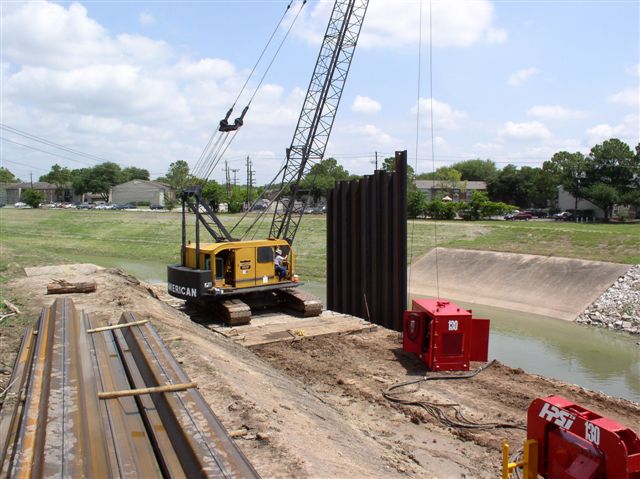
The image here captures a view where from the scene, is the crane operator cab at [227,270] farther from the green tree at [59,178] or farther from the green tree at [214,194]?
the green tree at [59,178]

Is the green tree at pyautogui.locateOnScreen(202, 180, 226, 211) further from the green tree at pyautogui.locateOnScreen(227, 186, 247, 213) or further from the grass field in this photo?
the grass field

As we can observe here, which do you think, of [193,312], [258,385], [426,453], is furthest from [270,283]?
[426,453]

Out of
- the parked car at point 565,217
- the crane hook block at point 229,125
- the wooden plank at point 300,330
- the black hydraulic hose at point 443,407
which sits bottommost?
the black hydraulic hose at point 443,407

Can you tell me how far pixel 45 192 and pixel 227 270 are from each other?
428 feet

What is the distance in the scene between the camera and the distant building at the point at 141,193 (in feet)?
351

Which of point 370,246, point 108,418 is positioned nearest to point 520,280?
point 370,246

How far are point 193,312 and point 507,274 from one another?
17856 millimetres

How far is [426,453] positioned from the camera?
923cm

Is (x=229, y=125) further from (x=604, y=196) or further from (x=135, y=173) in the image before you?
(x=135, y=173)

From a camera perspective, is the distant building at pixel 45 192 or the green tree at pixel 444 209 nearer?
the green tree at pixel 444 209

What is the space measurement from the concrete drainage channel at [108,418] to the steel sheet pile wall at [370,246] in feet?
34.4

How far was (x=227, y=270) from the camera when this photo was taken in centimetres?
1833

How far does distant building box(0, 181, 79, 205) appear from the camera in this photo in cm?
12771

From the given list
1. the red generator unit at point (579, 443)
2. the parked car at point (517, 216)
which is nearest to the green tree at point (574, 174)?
the parked car at point (517, 216)
